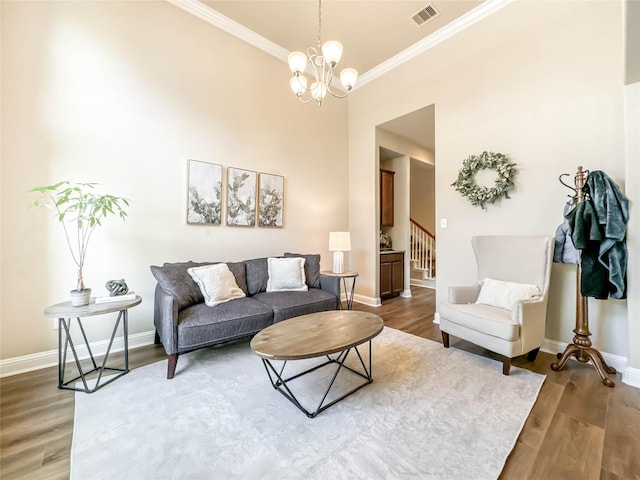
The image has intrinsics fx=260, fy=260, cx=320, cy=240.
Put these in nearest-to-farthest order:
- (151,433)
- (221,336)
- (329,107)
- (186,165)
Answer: (151,433) → (221,336) → (186,165) → (329,107)

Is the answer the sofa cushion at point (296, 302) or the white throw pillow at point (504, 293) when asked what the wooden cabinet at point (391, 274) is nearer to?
the sofa cushion at point (296, 302)

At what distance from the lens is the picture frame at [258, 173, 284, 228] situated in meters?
3.57

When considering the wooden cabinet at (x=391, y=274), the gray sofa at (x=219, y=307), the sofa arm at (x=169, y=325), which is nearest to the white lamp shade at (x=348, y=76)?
the gray sofa at (x=219, y=307)

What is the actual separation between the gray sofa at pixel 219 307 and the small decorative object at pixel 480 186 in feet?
6.19

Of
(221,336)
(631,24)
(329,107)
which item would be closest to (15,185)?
(221,336)

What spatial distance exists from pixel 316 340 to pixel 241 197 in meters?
2.27

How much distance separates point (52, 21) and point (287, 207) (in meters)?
2.84

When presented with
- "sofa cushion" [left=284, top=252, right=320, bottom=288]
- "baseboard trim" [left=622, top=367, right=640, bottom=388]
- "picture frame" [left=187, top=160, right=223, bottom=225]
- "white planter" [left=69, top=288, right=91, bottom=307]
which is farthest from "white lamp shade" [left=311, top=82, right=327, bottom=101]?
"baseboard trim" [left=622, top=367, right=640, bottom=388]

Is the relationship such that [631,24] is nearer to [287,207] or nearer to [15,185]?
[287,207]

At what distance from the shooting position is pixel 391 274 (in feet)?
15.7

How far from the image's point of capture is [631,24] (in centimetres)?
168

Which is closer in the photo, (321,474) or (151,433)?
(321,474)

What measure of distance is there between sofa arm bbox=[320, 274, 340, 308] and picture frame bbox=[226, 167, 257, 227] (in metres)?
1.20

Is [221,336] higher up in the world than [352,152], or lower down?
lower down
